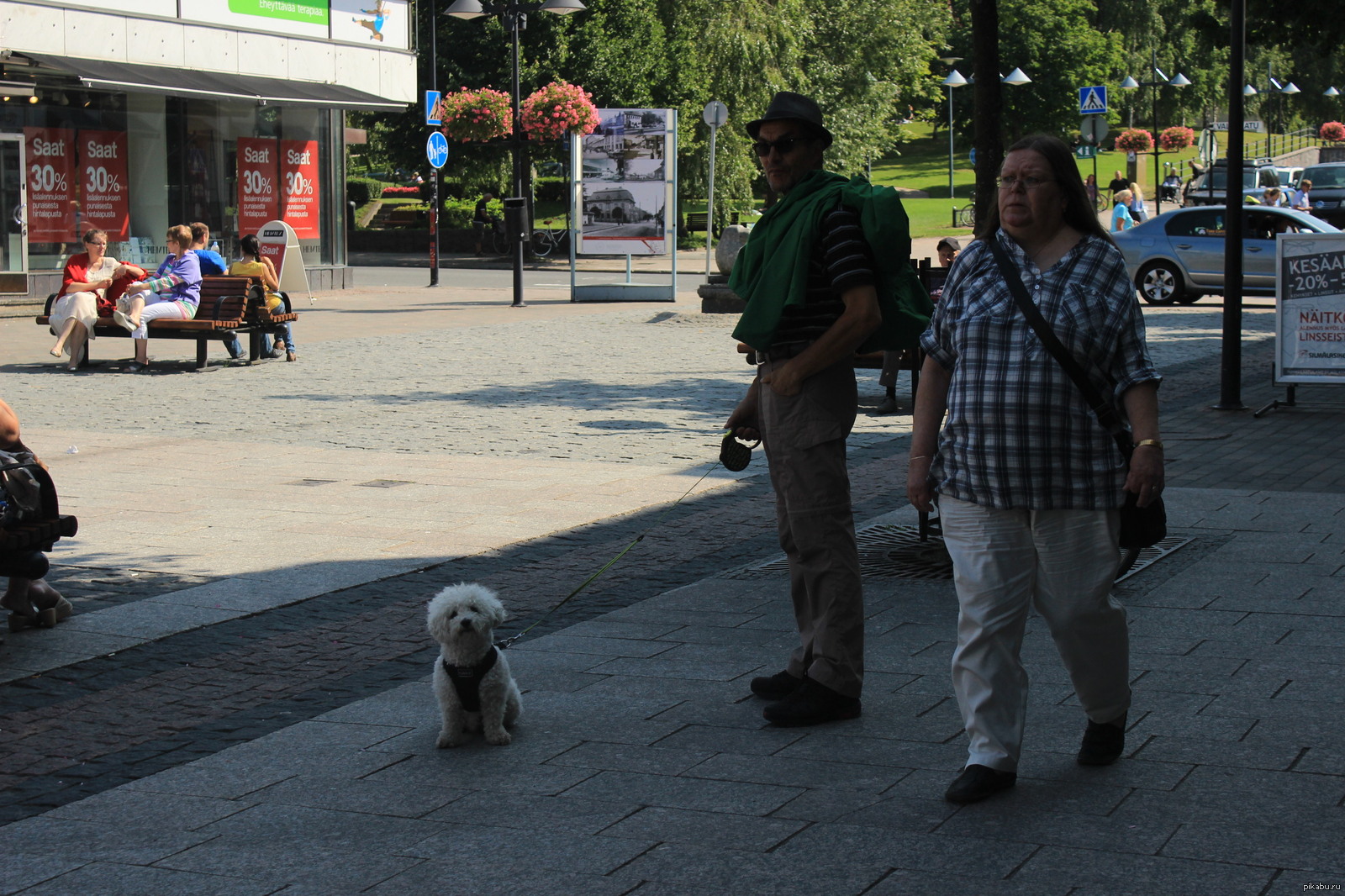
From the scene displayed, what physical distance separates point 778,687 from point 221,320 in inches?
468

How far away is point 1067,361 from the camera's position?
3.68 m

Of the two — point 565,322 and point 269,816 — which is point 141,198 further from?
point 269,816

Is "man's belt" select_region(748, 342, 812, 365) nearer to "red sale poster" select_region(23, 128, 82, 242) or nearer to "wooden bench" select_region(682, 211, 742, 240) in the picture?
"red sale poster" select_region(23, 128, 82, 242)

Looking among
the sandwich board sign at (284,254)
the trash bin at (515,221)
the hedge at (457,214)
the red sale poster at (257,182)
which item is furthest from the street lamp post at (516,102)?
the hedge at (457,214)

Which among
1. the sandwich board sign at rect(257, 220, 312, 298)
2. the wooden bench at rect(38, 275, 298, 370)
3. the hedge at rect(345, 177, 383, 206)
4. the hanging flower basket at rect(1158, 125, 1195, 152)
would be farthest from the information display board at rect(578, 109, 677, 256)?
the hanging flower basket at rect(1158, 125, 1195, 152)

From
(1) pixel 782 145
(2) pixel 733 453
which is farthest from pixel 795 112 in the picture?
(2) pixel 733 453

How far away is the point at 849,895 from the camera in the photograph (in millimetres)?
3287

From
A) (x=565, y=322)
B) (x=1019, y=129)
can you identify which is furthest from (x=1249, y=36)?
(x=1019, y=129)

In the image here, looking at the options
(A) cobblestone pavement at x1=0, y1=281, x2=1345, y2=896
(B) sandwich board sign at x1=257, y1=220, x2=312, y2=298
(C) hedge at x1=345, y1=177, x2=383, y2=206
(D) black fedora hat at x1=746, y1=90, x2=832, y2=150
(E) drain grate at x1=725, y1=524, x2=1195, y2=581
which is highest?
(C) hedge at x1=345, y1=177, x2=383, y2=206

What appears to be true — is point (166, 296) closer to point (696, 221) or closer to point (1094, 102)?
point (1094, 102)

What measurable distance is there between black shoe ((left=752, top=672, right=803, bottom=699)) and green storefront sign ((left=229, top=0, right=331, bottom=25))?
2307 centimetres

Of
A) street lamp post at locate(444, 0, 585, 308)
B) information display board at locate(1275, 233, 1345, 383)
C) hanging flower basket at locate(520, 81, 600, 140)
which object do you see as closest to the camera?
information display board at locate(1275, 233, 1345, 383)

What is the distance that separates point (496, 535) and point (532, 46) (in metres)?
34.7

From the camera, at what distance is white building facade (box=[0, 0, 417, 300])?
22.5 meters
